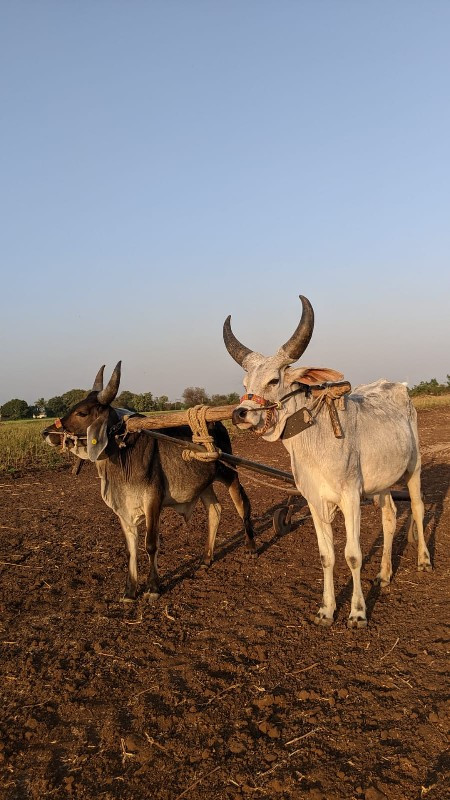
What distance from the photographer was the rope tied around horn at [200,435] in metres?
5.90

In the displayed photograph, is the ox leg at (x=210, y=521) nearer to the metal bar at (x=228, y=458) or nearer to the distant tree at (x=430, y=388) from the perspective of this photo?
the metal bar at (x=228, y=458)

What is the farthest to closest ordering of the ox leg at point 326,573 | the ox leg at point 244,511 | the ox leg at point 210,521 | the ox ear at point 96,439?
the ox leg at point 244,511
the ox leg at point 210,521
the ox ear at point 96,439
the ox leg at point 326,573

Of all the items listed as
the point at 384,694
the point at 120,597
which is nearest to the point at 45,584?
the point at 120,597

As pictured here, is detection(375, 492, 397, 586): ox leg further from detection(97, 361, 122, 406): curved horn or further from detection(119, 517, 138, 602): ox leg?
detection(97, 361, 122, 406): curved horn

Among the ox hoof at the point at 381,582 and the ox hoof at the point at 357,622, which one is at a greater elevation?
the ox hoof at the point at 357,622

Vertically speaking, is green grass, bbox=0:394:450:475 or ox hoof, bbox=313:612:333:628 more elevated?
green grass, bbox=0:394:450:475

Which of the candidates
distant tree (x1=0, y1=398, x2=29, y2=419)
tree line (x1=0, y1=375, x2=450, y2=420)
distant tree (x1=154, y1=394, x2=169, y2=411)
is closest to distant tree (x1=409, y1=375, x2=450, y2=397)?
tree line (x1=0, y1=375, x2=450, y2=420)

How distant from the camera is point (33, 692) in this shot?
425 centimetres

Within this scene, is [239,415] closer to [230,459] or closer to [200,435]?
[200,435]

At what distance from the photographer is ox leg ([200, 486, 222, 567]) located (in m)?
7.12

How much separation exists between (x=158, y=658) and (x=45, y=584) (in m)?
2.37

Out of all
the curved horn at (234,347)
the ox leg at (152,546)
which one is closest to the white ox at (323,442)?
the curved horn at (234,347)

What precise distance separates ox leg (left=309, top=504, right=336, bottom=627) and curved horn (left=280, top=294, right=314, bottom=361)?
4.61 ft

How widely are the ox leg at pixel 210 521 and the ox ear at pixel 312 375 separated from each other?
2.86m
